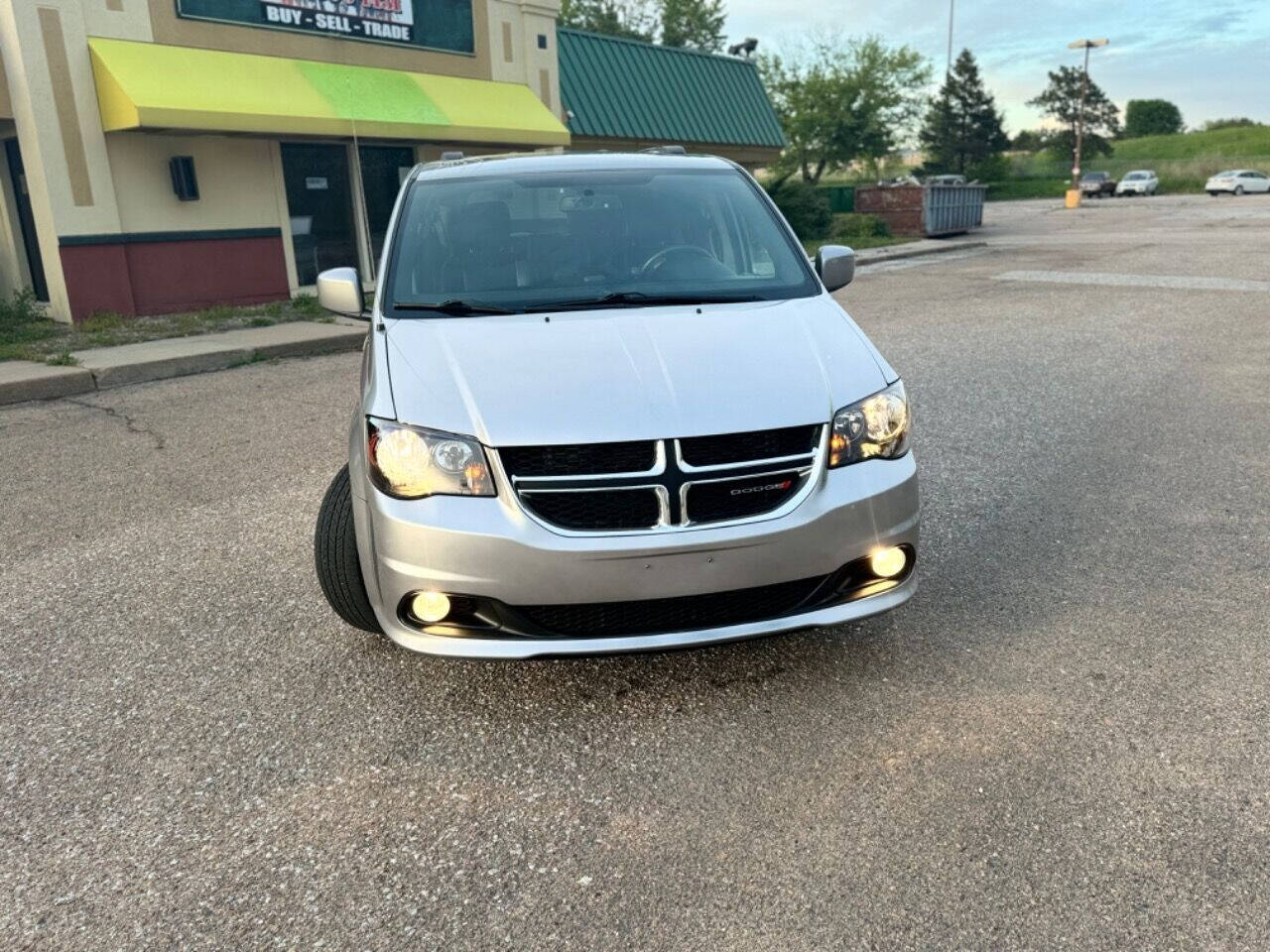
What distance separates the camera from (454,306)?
3799mm

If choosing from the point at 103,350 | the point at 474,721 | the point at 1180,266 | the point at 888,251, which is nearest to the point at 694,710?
the point at 474,721

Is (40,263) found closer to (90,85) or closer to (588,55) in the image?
(90,85)

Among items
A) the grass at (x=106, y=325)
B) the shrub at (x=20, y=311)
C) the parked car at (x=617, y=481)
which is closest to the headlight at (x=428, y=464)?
the parked car at (x=617, y=481)

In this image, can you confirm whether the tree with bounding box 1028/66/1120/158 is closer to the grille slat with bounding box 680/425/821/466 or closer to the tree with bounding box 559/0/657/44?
the tree with bounding box 559/0/657/44

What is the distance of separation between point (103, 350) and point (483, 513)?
9.27m

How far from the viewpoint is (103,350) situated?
10.5 metres

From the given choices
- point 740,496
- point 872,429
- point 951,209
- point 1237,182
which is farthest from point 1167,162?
point 740,496

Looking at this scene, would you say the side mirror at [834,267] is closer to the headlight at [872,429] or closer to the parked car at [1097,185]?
the headlight at [872,429]

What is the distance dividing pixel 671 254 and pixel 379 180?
45.2 ft

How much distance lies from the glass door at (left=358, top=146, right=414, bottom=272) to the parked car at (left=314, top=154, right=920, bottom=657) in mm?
13763

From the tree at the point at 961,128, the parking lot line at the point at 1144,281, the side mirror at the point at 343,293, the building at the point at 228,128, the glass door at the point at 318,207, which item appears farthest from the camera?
the tree at the point at 961,128

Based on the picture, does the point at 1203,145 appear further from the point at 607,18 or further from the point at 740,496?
the point at 740,496

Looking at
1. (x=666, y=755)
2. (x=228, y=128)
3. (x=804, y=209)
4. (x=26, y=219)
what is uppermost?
(x=228, y=128)

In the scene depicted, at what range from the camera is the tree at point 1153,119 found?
123m
